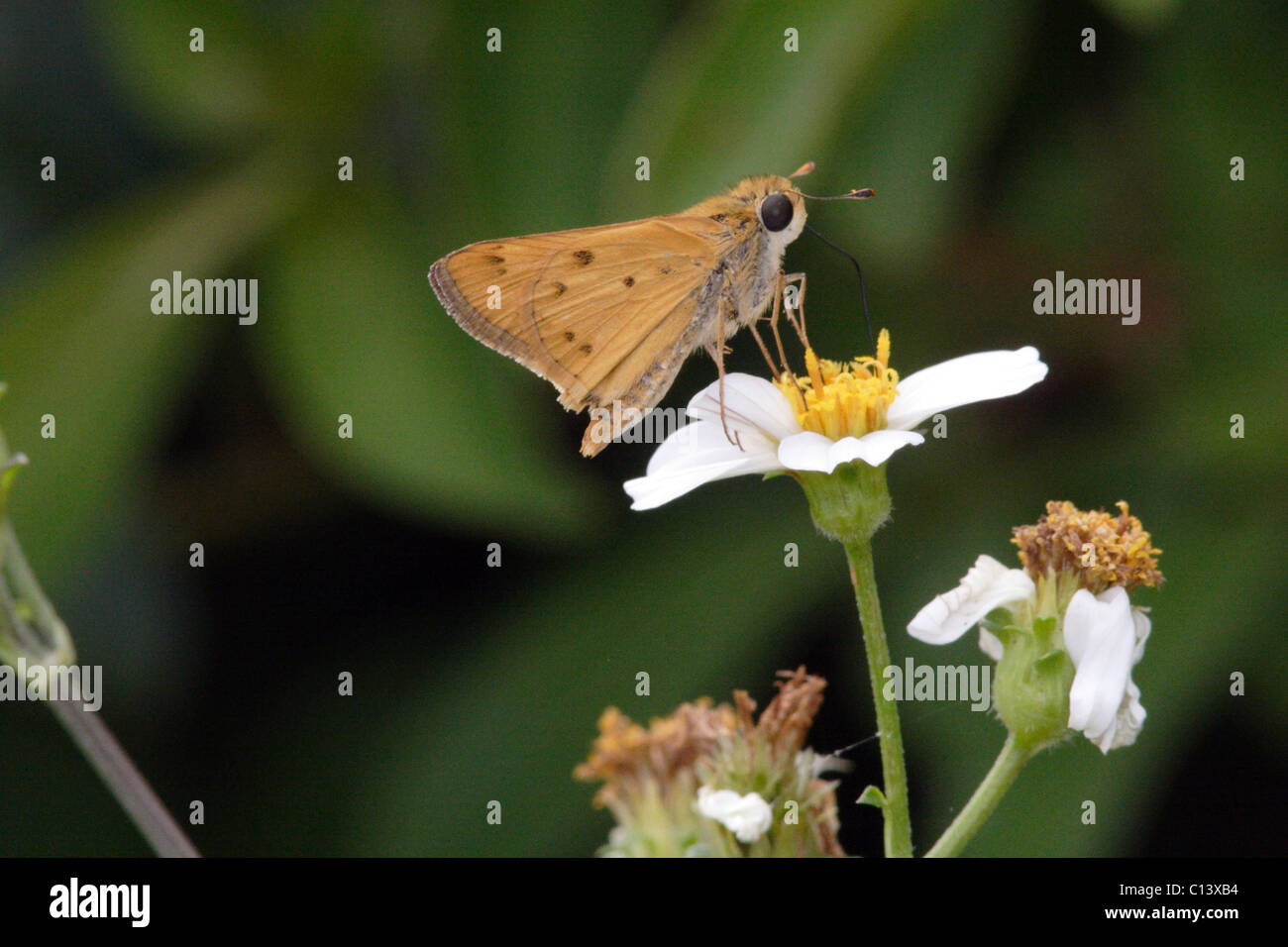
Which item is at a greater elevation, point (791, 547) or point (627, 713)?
point (791, 547)

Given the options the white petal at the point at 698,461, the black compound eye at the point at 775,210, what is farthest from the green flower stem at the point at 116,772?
the black compound eye at the point at 775,210

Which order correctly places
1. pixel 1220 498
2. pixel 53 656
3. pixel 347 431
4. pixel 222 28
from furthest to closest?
pixel 1220 498
pixel 222 28
pixel 347 431
pixel 53 656

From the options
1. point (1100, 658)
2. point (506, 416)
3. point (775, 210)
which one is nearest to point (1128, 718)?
point (1100, 658)

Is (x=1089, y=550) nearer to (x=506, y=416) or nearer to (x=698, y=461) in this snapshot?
(x=698, y=461)

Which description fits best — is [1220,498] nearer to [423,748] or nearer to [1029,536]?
[1029,536]

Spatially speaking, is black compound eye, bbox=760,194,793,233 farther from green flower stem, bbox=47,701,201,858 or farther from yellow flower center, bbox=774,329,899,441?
green flower stem, bbox=47,701,201,858

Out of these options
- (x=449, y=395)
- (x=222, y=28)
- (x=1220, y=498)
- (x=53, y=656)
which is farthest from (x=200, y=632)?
(x=1220, y=498)

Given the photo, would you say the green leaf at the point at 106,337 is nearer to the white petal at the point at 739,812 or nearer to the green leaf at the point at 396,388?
the green leaf at the point at 396,388
